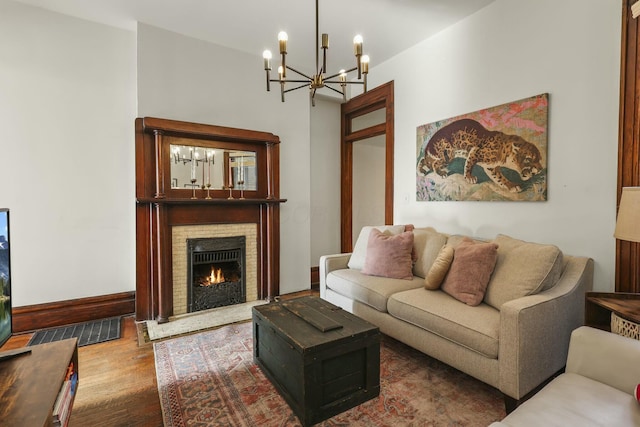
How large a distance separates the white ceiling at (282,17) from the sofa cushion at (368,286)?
8.39 ft

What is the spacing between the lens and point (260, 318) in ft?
7.07

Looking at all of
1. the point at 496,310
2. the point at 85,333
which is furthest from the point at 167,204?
the point at 496,310

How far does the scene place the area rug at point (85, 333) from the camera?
2783 mm

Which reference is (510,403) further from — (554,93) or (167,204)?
(167,204)

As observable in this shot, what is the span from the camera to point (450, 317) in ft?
6.75

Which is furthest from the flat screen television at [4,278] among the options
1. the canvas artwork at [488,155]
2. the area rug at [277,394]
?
the canvas artwork at [488,155]

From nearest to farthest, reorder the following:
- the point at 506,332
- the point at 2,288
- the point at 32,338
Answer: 1. the point at 2,288
2. the point at 506,332
3. the point at 32,338

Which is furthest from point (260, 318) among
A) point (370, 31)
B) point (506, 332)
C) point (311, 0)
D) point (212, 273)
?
point (370, 31)

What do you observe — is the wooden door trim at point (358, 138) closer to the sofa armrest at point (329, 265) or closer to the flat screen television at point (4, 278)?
the sofa armrest at point (329, 265)

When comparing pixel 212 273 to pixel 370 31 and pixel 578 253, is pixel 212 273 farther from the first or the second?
pixel 578 253

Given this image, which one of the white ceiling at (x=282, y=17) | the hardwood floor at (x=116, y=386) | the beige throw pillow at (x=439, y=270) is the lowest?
the hardwood floor at (x=116, y=386)

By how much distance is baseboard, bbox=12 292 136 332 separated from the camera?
2.96m

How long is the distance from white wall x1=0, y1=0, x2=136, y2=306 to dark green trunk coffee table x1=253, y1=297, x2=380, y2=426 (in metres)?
2.32

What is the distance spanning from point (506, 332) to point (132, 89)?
402cm
